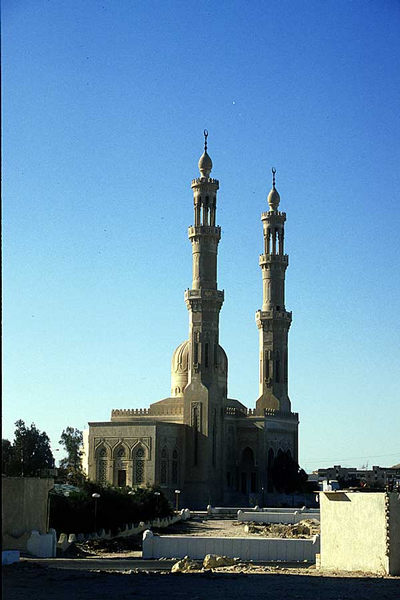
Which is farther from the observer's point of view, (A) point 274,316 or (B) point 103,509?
(A) point 274,316

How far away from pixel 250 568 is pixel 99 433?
37.5 metres

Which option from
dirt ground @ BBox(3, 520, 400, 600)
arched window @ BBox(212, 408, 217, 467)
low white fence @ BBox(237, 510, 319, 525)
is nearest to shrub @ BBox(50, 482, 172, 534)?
low white fence @ BBox(237, 510, 319, 525)

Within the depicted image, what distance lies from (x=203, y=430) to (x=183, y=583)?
3940cm

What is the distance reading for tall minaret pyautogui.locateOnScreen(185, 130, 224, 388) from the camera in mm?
60750

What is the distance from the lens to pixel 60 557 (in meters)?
29.7

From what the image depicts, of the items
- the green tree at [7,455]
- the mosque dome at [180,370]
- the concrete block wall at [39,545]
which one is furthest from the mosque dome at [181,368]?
the concrete block wall at [39,545]

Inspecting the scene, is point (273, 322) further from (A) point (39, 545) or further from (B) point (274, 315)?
(A) point (39, 545)

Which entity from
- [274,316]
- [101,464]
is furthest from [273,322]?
[101,464]

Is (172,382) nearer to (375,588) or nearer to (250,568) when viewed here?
(250,568)

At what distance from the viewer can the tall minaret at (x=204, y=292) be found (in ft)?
199

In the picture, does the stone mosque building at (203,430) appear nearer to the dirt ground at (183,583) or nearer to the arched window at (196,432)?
the arched window at (196,432)

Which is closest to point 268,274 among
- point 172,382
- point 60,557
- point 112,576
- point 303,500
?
point 172,382

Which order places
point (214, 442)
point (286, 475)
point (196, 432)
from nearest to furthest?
point (196, 432) → point (214, 442) → point (286, 475)

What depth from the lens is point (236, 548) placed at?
96.4 ft
